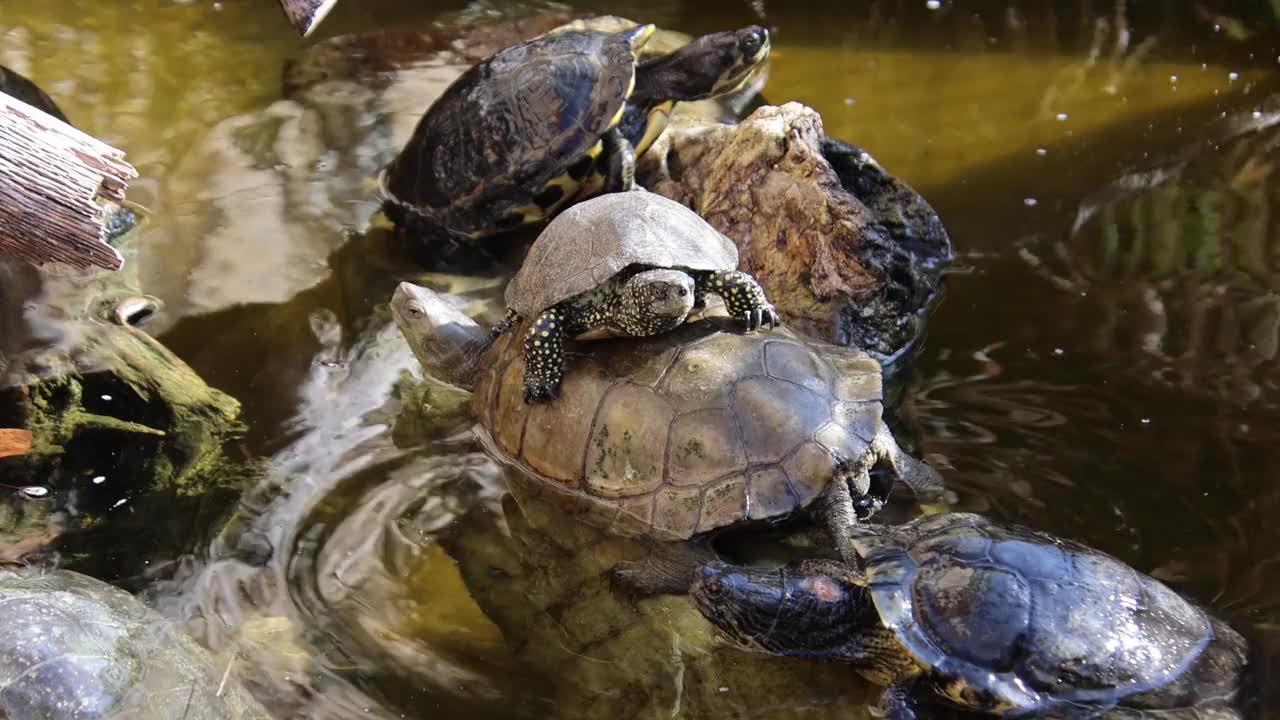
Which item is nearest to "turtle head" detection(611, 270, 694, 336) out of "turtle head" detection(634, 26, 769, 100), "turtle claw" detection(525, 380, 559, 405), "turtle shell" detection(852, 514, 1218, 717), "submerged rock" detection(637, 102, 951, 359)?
"turtle claw" detection(525, 380, 559, 405)

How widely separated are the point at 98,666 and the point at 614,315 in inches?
75.7

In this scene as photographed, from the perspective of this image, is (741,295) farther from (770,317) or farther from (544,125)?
(544,125)

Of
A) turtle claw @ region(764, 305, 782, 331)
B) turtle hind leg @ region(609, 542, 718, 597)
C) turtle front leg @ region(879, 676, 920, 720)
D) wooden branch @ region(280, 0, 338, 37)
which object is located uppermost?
wooden branch @ region(280, 0, 338, 37)

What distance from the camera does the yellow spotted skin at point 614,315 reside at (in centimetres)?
366

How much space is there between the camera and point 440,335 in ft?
14.2

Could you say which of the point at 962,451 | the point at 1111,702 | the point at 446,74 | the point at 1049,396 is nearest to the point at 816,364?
the point at 962,451

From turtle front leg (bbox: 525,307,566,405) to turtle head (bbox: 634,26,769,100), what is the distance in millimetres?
2199

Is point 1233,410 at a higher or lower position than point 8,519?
higher

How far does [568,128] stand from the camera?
5.23 m

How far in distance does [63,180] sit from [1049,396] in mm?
3586

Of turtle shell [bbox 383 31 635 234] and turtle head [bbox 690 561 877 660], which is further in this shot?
turtle shell [bbox 383 31 635 234]

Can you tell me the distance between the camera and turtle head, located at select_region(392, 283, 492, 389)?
4.35m

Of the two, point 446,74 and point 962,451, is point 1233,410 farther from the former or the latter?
point 446,74

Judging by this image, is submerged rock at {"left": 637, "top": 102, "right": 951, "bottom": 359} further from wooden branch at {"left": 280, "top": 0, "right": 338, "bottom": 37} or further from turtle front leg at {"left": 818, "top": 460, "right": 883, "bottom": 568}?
wooden branch at {"left": 280, "top": 0, "right": 338, "bottom": 37}
